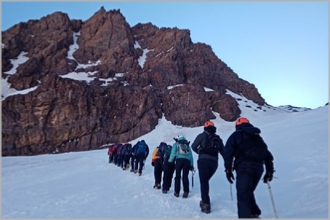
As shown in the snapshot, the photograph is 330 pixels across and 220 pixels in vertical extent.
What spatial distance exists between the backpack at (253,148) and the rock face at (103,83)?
5601cm

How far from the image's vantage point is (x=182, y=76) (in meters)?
82.8

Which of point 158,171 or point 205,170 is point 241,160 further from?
point 158,171

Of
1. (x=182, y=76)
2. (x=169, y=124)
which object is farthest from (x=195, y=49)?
(x=169, y=124)

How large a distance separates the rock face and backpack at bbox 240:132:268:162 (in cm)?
5601

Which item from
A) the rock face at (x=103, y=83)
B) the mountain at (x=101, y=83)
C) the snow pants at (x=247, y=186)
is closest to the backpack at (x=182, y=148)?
the snow pants at (x=247, y=186)

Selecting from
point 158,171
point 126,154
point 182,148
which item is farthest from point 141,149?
point 182,148

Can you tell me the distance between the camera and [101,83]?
73.1 meters

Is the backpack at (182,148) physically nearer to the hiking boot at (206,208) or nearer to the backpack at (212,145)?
the backpack at (212,145)

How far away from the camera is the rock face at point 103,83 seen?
60406mm

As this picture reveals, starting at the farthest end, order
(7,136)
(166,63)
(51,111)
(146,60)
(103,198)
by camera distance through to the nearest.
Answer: (146,60), (166,63), (51,111), (7,136), (103,198)

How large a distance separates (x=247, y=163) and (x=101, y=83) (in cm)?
7052

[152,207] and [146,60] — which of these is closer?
[152,207]

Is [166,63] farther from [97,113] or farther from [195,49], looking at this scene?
[97,113]

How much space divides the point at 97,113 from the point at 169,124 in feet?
54.9
